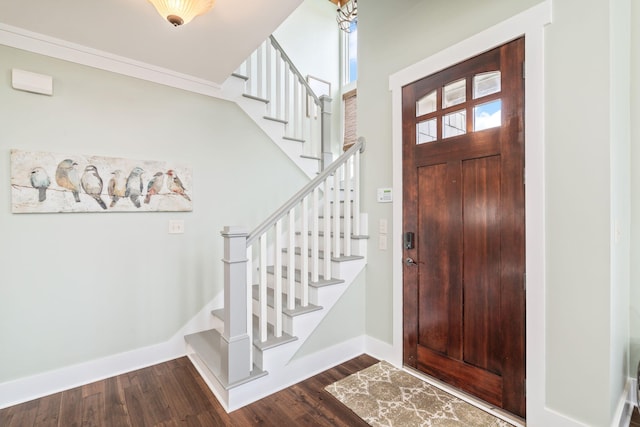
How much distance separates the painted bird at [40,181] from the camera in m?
2.10

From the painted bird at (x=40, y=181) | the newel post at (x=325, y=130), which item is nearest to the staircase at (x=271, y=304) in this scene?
the newel post at (x=325, y=130)

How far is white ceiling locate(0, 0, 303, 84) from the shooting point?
6.07 feet

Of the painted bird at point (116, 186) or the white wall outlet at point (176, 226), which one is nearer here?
the painted bird at point (116, 186)

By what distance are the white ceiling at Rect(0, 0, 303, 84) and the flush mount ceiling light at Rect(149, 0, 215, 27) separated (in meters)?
0.20

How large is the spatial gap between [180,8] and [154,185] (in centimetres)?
148

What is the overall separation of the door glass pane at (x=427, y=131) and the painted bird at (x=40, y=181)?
9.19ft

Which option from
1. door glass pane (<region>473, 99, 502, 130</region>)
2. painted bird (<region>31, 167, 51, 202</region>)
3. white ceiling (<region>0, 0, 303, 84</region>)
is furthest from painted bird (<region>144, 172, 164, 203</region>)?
door glass pane (<region>473, 99, 502, 130</region>)

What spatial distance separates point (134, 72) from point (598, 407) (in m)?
3.88

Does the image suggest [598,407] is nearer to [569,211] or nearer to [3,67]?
[569,211]

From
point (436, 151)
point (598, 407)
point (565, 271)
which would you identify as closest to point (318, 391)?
point (598, 407)

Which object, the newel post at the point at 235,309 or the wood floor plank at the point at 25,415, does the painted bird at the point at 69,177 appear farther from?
the wood floor plank at the point at 25,415

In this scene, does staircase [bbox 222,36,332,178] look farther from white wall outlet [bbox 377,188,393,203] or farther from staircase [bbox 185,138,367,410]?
white wall outlet [bbox 377,188,393,203]

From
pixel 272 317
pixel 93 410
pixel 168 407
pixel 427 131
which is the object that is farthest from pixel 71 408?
pixel 427 131

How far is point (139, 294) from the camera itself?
2.53 metres
